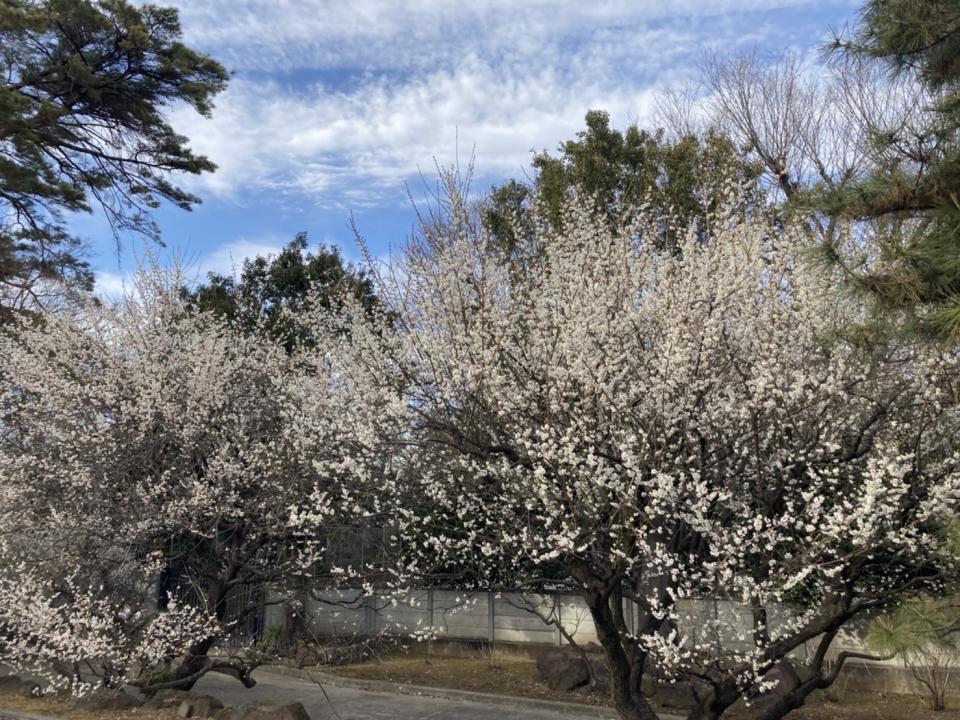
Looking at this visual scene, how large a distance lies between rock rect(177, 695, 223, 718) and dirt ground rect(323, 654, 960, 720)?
343cm

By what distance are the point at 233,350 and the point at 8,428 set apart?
368 centimetres

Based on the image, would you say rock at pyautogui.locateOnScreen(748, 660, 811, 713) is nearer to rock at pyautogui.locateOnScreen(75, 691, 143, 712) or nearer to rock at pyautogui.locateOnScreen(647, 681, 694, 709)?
rock at pyautogui.locateOnScreen(647, 681, 694, 709)

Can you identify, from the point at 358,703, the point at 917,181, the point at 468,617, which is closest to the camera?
the point at 917,181

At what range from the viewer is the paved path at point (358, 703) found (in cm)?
893

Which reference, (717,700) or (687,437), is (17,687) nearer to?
(717,700)

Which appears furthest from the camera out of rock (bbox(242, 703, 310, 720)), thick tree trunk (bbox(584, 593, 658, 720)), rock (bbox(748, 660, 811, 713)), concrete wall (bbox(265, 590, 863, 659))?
concrete wall (bbox(265, 590, 863, 659))

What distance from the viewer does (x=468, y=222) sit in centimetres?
782

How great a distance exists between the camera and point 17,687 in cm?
919

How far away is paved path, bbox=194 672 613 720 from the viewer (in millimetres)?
8930

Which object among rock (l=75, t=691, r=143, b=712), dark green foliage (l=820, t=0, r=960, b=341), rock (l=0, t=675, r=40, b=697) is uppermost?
dark green foliage (l=820, t=0, r=960, b=341)

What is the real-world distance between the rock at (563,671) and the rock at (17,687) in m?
→ 6.49

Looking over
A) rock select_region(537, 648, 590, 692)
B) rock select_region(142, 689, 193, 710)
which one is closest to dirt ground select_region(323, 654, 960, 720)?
rock select_region(537, 648, 590, 692)

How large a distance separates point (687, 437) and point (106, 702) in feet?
23.4

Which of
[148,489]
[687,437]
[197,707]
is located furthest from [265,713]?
[687,437]
